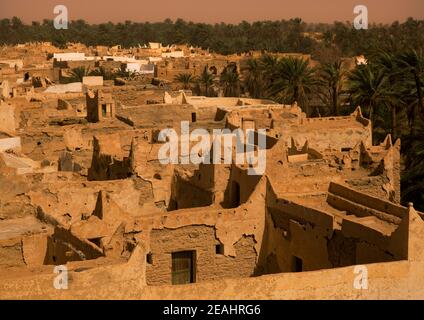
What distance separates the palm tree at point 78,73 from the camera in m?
61.1

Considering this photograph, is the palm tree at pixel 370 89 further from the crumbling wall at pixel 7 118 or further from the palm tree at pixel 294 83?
the crumbling wall at pixel 7 118

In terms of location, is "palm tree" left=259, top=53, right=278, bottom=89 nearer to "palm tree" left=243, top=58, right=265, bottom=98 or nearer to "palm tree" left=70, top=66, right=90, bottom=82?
"palm tree" left=243, top=58, right=265, bottom=98

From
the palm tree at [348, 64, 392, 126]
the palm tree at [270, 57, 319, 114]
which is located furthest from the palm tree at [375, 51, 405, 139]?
the palm tree at [270, 57, 319, 114]

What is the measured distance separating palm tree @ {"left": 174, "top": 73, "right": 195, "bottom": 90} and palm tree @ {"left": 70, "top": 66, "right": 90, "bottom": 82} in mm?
6387

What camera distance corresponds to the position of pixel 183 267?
22219mm

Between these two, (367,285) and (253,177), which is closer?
(367,285)

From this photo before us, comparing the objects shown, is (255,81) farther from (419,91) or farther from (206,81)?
(419,91)

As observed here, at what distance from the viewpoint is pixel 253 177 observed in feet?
77.3

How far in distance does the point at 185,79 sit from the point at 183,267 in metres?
42.9

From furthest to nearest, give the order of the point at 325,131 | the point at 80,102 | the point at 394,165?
the point at 80,102 → the point at 325,131 → the point at 394,165

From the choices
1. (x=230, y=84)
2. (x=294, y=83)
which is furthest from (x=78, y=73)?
(x=294, y=83)
